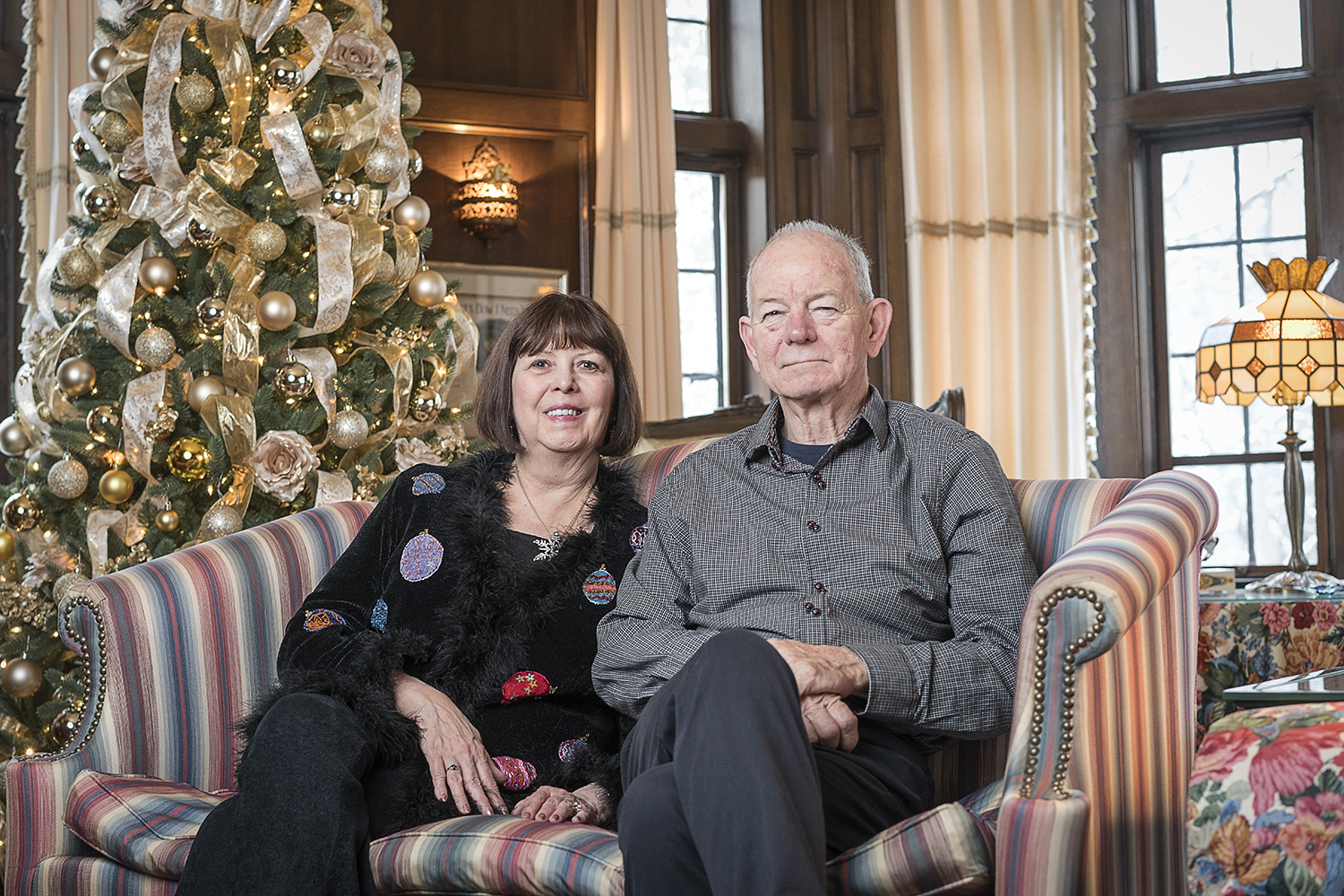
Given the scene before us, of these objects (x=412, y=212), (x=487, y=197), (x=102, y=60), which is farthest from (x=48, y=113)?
(x=412, y=212)

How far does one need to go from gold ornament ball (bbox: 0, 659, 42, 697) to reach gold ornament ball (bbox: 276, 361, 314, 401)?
887 millimetres

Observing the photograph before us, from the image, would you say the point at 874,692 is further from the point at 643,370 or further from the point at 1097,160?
the point at 1097,160

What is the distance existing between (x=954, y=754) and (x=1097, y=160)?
385 centimetres

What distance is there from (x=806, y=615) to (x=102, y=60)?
2463 mm

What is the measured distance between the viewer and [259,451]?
9.88 feet

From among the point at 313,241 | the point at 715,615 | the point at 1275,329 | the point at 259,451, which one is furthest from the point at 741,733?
the point at 1275,329

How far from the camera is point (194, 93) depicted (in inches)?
121

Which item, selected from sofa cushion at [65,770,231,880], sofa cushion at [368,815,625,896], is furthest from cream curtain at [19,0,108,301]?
sofa cushion at [368,815,625,896]

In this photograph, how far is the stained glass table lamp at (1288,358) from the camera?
3.49 metres

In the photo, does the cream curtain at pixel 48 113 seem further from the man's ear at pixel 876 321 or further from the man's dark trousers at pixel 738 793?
the man's dark trousers at pixel 738 793

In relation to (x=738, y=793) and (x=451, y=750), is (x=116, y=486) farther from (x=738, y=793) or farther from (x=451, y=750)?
→ (x=738, y=793)

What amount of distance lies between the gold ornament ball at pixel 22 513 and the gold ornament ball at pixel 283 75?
1185 mm

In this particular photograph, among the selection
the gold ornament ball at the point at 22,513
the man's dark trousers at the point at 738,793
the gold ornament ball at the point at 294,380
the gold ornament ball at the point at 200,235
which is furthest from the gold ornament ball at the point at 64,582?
the man's dark trousers at the point at 738,793

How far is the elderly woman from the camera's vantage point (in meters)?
1.70
